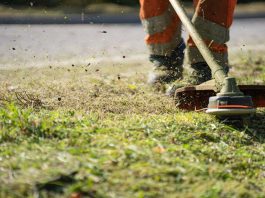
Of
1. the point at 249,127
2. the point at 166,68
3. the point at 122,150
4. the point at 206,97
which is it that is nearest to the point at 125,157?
the point at 122,150

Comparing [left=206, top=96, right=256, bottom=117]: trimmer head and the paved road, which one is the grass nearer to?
[left=206, top=96, right=256, bottom=117]: trimmer head

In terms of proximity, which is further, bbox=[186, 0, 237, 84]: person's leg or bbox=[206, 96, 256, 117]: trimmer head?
bbox=[186, 0, 237, 84]: person's leg

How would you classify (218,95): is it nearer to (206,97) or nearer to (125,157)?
(206,97)

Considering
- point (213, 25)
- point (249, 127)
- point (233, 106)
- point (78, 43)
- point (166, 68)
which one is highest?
point (213, 25)

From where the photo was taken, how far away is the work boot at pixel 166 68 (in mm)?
4637

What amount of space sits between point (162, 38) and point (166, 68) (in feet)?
0.75

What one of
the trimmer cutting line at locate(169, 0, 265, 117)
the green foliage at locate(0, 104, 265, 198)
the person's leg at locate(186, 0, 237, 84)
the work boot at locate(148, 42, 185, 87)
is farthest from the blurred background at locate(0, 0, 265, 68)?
the green foliage at locate(0, 104, 265, 198)

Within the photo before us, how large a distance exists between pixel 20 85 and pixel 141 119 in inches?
60.3

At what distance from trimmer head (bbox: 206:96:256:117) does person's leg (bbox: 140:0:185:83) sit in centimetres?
137

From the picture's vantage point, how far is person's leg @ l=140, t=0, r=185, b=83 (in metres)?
4.63

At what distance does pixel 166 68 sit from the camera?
15.3 feet

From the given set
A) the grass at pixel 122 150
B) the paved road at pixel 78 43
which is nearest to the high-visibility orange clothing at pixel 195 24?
the grass at pixel 122 150

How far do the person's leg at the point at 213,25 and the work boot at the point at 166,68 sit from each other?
0.42 m

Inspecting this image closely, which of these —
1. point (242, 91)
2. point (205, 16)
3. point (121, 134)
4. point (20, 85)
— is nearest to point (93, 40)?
point (20, 85)
